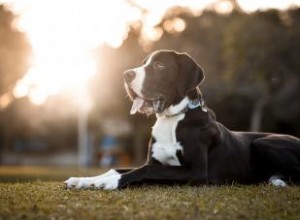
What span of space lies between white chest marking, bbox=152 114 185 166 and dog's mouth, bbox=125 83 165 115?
173mm

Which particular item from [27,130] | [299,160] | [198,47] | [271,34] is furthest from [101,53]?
[299,160]

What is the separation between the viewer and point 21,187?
8.41m

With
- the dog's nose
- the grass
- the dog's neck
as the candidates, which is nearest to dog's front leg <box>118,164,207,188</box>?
the grass

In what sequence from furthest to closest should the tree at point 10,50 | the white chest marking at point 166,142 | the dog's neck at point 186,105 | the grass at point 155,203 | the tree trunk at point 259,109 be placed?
the tree trunk at point 259,109 < the tree at point 10,50 < the dog's neck at point 186,105 < the white chest marking at point 166,142 < the grass at point 155,203

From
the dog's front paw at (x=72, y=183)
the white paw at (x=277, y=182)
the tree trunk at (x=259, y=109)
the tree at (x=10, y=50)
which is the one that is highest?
the tree at (x=10, y=50)

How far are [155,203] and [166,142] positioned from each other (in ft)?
6.88

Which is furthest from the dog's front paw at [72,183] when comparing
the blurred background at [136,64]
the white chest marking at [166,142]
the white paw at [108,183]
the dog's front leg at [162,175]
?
the blurred background at [136,64]

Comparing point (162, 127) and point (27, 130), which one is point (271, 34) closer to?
point (27, 130)

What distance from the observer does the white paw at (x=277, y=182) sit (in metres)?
8.73

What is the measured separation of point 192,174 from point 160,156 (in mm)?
558

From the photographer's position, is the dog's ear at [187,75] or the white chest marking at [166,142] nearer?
the white chest marking at [166,142]

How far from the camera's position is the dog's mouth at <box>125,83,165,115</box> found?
8688 millimetres

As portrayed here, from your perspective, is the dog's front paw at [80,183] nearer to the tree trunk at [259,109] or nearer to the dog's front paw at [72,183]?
the dog's front paw at [72,183]

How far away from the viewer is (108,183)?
7.84 meters
